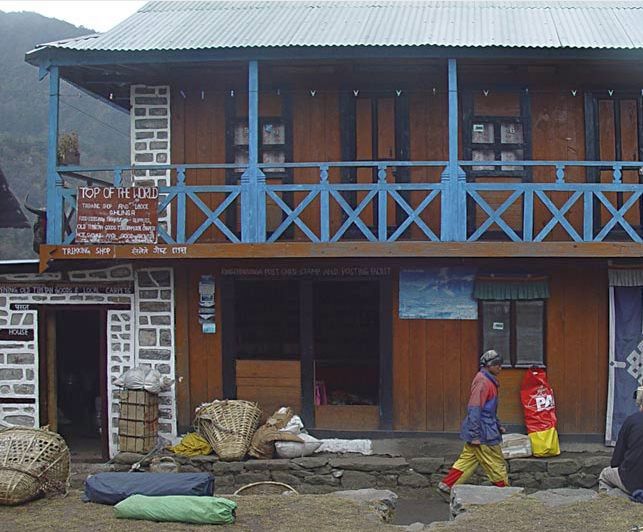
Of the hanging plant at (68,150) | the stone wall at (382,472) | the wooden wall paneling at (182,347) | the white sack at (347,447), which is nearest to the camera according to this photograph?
the stone wall at (382,472)

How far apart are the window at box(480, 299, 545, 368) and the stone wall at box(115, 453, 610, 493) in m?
1.62

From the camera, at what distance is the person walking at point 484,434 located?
10.7 metres

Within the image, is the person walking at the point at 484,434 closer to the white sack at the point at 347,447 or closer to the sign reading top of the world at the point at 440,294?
the white sack at the point at 347,447

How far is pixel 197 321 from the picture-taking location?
13516 mm

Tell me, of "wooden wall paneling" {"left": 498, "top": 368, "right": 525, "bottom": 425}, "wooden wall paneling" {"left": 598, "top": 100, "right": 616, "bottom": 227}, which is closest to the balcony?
"wooden wall paneling" {"left": 598, "top": 100, "right": 616, "bottom": 227}

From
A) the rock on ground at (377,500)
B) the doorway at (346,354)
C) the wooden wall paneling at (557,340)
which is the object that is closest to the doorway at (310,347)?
the doorway at (346,354)

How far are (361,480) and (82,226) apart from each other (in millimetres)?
5049

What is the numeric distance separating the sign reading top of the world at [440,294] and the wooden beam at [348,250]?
4.40 ft

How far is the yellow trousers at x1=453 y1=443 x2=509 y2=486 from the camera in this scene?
10820 millimetres

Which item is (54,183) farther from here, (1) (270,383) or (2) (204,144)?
(1) (270,383)

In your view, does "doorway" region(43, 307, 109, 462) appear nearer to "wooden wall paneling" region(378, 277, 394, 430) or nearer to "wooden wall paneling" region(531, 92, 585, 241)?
"wooden wall paneling" region(378, 277, 394, 430)

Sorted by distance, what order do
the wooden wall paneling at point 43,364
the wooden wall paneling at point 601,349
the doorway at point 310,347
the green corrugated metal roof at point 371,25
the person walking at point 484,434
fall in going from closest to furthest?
the person walking at point 484,434
the green corrugated metal roof at point 371,25
the wooden wall paneling at point 601,349
the doorway at point 310,347
the wooden wall paneling at point 43,364

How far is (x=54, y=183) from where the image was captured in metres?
12.3

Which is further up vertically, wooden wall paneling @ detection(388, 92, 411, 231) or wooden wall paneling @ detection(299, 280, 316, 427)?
wooden wall paneling @ detection(388, 92, 411, 231)
